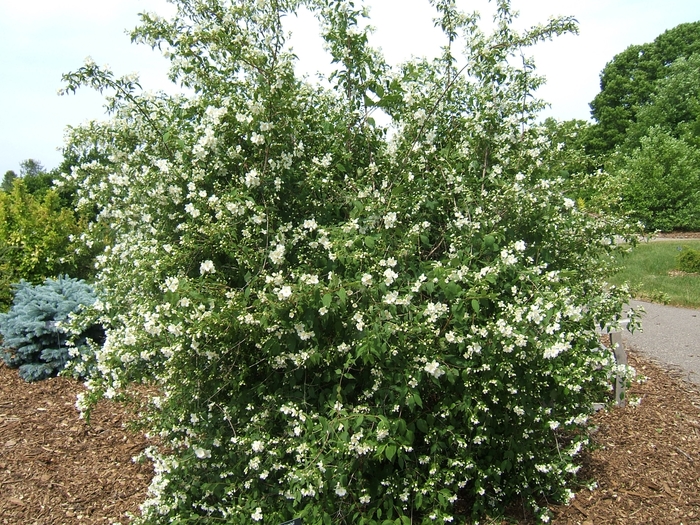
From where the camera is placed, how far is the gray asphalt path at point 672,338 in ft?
18.8

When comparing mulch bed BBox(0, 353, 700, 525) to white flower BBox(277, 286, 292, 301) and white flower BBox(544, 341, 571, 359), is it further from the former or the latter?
white flower BBox(277, 286, 292, 301)

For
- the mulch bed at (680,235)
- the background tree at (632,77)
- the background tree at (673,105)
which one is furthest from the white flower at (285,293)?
the background tree at (632,77)

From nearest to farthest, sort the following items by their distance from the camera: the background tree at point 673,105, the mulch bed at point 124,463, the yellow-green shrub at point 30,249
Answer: the mulch bed at point 124,463, the yellow-green shrub at point 30,249, the background tree at point 673,105

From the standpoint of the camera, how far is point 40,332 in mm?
5070

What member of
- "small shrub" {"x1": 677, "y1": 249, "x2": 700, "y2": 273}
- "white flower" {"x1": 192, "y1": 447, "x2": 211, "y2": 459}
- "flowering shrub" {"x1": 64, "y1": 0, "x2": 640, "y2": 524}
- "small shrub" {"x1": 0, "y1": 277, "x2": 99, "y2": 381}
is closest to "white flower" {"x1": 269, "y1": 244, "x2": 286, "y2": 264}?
"flowering shrub" {"x1": 64, "y1": 0, "x2": 640, "y2": 524}

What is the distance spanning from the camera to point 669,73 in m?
28.0

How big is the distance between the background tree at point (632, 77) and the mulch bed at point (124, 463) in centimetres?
2812

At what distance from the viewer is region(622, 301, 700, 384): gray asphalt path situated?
5.73 meters

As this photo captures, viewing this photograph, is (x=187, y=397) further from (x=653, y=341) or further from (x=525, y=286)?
(x=653, y=341)

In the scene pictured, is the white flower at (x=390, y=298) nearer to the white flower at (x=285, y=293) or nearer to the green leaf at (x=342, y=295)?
the green leaf at (x=342, y=295)

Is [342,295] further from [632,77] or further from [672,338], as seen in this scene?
[632,77]

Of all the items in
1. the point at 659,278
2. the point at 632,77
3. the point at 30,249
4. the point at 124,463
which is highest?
the point at 632,77

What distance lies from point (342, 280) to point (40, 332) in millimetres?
3848

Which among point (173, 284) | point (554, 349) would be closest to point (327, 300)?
point (173, 284)
